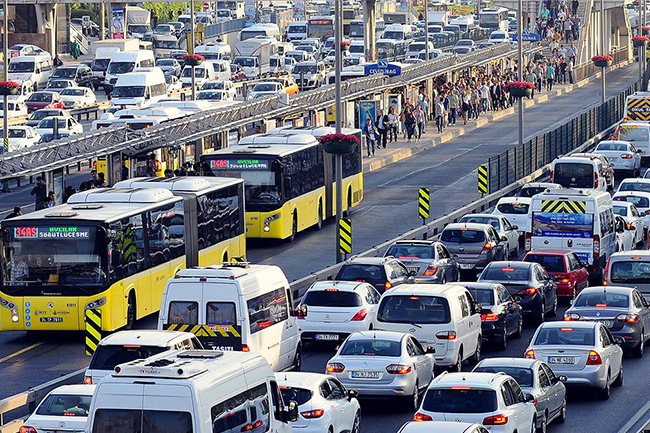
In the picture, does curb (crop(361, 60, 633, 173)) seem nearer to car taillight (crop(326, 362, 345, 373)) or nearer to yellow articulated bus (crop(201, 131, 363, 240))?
yellow articulated bus (crop(201, 131, 363, 240))

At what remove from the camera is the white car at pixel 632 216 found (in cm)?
4050

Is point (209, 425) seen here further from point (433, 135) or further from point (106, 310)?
point (433, 135)

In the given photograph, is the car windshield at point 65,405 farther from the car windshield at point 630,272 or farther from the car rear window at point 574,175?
the car rear window at point 574,175

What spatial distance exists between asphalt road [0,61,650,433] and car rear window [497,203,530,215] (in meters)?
2.89

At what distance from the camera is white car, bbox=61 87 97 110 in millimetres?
72625

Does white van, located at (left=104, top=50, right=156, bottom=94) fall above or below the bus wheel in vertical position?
above

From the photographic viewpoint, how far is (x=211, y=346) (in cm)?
2384

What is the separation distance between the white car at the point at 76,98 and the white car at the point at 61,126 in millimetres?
12096


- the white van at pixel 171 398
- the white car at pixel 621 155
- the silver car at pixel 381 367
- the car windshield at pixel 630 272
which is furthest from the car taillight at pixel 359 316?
the white car at pixel 621 155

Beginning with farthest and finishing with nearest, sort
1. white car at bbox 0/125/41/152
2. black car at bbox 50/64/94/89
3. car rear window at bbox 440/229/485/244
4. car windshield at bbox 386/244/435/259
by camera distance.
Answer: black car at bbox 50/64/94/89, white car at bbox 0/125/41/152, car rear window at bbox 440/229/485/244, car windshield at bbox 386/244/435/259

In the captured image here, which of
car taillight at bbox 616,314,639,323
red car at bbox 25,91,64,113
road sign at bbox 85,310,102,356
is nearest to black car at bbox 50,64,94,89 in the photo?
red car at bbox 25,91,64,113

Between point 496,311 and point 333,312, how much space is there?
319cm

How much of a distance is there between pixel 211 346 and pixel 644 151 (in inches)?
1443

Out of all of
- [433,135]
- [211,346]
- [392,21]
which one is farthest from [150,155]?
[392,21]
